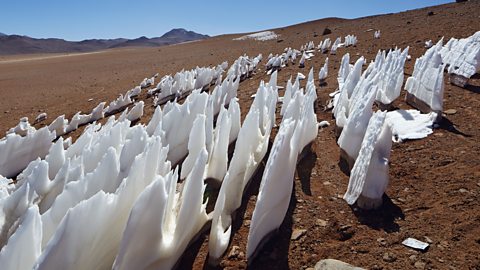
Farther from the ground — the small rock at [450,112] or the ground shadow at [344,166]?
the small rock at [450,112]

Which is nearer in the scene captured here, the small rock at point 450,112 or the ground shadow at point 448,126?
the ground shadow at point 448,126

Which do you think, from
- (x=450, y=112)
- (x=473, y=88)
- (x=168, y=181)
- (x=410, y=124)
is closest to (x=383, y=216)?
(x=168, y=181)

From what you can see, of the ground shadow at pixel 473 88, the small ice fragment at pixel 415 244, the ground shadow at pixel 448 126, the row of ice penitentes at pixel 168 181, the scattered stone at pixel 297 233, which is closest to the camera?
the row of ice penitentes at pixel 168 181

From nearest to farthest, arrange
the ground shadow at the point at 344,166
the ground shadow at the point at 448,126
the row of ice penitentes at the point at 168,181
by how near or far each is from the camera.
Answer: the row of ice penitentes at the point at 168,181 → the ground shadow at the point at 344,166 → the ground shadow at the point at 448,126

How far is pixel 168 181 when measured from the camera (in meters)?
1.82

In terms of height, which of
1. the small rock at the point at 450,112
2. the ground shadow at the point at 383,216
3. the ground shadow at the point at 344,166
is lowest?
the ground shadow at the point at 383,216

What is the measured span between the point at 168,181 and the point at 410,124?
8.27 ft

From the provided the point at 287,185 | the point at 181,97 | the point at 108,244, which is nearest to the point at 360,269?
the point at 287,185

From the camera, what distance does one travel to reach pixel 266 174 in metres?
2.01

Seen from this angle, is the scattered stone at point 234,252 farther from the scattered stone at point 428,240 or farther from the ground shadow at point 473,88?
the ground shadow at point 473,88

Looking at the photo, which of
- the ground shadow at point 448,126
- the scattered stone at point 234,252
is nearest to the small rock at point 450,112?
the ground shadow at point 448,126

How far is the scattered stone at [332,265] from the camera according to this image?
162cm

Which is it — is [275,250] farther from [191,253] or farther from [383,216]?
[383,216]

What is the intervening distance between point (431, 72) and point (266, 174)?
2.56 metres
